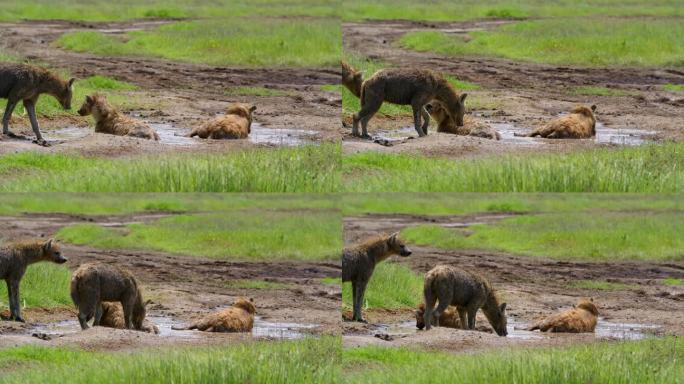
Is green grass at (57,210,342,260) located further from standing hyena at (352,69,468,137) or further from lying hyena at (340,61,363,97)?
standing hyena at (352,69,468,137)

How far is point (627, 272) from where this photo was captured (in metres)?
27.0

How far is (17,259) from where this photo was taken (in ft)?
68.3

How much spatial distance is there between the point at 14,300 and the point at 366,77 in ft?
25.0

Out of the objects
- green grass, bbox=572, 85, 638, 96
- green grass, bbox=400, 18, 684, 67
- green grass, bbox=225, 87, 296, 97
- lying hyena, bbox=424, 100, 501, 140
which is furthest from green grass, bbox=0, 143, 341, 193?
green grass, bbox=400, 18, 684, 67

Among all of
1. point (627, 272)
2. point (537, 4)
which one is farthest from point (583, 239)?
point (537, 4)

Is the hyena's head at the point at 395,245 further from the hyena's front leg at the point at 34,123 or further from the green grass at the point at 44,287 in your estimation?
the hyena's front leg at the point at 34,123

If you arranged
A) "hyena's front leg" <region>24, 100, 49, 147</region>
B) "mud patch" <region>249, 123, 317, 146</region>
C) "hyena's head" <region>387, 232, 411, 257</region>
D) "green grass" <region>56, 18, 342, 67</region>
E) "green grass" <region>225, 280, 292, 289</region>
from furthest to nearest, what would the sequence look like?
1. "green grass" <region>56, 18, 342, 67</region>
2. "mud patch" <region>249, 123, 317, 146</region>
3. "green grass" <region>225, 280, 292, 289</region>
4. "hyena's front leg" <region>24, 100, 49, 147</region>
5. "hyena's head" <region>387, 232, 411, 257</region>

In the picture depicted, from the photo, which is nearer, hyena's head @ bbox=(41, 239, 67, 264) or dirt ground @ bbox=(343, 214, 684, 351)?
dirt ground @ bbox=(343, 214, 684, 351)

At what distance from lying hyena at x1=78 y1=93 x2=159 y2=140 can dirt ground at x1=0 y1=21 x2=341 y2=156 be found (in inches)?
11.8

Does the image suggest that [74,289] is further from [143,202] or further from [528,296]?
[528,296]

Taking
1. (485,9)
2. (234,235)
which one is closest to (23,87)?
(234,235)

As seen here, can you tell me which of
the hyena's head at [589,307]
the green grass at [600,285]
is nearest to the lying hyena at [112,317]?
the hyena's head at [589,307]

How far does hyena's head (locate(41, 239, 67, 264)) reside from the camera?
70.3 feet

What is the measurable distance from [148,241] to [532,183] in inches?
313
